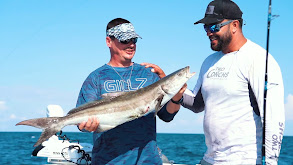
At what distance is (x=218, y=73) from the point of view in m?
4.47

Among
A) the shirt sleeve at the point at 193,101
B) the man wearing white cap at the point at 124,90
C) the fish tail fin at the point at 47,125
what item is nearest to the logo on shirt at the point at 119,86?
the man wearing white cap at the point at 124,90

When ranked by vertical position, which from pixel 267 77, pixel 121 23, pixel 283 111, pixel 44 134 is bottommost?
pixel 44 134

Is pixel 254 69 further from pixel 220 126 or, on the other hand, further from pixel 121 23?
pixel 121 23

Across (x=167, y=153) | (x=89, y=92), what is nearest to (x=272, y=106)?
(x=89, y=92)

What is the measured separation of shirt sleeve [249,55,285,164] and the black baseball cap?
0.74 meters

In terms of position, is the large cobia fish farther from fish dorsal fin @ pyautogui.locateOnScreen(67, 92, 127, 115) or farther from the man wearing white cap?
the man wearing white cap

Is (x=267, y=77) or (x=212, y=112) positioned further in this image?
(x=212, y=112)

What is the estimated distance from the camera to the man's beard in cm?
443

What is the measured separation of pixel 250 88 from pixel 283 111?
1.40 ft

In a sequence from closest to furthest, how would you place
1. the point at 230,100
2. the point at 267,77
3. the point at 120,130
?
the point at 267,77, the point at 230,100, the point at 120,130

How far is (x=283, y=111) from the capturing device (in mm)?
4012

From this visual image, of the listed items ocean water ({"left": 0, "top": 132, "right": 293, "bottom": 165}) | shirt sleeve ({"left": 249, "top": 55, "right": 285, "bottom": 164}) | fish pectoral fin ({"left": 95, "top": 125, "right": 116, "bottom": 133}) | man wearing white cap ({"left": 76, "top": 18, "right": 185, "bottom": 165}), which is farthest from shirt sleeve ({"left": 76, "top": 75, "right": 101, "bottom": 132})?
ocean water ({"left": 0, "top": 132, "right": 293, "bottom": 165})

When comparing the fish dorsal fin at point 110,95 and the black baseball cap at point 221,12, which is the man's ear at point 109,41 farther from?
the black baseball cap at point 221,12

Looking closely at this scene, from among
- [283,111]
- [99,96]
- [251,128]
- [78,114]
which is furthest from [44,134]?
[283,111]
